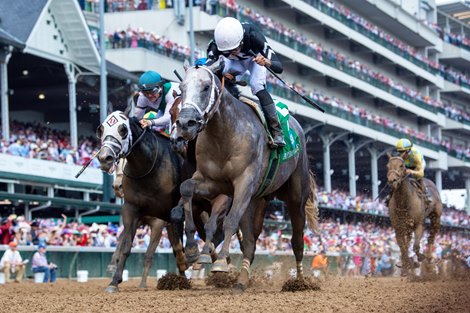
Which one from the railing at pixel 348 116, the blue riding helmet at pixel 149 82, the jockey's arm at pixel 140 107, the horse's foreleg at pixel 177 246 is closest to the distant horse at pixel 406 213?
the horse's foreleg at pixel 177 246

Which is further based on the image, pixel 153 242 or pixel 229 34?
pixel 153 242

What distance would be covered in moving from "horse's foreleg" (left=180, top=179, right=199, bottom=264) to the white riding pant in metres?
1.43

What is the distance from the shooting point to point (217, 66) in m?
9.47

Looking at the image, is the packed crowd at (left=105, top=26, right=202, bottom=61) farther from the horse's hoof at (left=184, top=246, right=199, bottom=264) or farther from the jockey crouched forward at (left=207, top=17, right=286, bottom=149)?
the horse's hoof at (left=184, top=246, right=199, bottom=264)

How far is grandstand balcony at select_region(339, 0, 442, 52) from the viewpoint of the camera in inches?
2356

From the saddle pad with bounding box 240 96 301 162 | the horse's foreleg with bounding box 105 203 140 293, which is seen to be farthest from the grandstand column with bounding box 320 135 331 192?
the saddle pad with bounding box 240 96 301 162

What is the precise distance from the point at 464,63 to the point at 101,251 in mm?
59180

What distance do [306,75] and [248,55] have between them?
41.3 meters

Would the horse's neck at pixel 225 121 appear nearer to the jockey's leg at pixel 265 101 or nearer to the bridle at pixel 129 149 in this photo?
the jockey's leg at pixel 265 101

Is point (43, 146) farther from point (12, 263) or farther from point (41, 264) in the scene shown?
point (12, 263)

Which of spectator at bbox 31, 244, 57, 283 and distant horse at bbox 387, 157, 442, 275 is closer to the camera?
distant horse at bbox 387, 157, 442, 275

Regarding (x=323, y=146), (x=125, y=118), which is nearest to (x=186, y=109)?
(x=125, y=118)

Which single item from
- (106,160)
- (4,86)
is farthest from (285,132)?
(4,86)

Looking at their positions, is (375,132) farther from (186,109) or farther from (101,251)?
(186,109)
